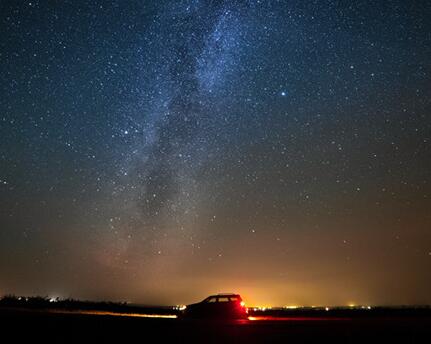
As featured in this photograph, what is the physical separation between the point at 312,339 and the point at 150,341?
3.81 metres

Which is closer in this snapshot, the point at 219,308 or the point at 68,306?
the point at 219,308

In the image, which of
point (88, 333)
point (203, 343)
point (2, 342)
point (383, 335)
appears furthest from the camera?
point (383, 335)

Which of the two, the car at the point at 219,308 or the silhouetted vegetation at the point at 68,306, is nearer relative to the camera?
the car at the point at 219,308

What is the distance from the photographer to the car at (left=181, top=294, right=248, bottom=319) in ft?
68.8

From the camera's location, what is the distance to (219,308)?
2128cm

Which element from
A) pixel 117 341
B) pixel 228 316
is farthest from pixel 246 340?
pixel 228 316

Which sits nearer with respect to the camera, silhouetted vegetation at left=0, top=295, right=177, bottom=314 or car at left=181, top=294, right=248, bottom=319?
car at left=181, top=294, right=248, bottom=319

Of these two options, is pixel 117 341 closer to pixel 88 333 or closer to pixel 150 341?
pixel 150 341

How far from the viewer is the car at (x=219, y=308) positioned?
68.8 ft

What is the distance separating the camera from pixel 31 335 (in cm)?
897

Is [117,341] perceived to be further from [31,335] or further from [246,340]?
[246,340]

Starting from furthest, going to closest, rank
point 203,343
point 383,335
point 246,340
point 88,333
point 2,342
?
point 383,335, point 88,333, point 246,340, point 203,343, point 2,342

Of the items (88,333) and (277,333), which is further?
(277,333)

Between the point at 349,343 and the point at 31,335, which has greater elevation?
the point at 31,335
